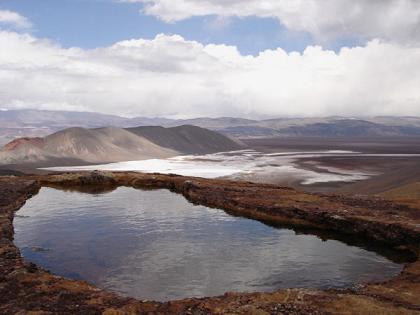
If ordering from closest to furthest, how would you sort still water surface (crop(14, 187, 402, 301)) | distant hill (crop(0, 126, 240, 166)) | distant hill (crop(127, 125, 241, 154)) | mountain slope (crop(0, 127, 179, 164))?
1. still water surface (crop(14, 187, 402, 301))
2. distant hill (crop(0, 126, 240, 166))
3. mountain slope (crop(0, 127, 179, 164))
4. distant hill (crop(127, 125, 241, 154))

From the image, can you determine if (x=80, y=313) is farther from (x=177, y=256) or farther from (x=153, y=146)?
(x=153, y=146)

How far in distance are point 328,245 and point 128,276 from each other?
14021mm

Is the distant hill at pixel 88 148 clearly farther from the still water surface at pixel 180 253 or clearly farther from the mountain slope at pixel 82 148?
the still water surface at pixel 180 253

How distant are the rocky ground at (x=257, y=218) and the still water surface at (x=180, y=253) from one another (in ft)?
6.83

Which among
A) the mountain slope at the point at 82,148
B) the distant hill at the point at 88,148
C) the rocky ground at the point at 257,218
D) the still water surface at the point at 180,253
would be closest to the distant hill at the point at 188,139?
the distant hill at the point at 88,148

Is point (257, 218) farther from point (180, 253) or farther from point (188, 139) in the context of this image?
point (188, 139)

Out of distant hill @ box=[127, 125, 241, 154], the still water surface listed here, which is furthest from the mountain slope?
the still water surface

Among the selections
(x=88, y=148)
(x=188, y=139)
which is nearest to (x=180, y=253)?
(x=88, y=148)

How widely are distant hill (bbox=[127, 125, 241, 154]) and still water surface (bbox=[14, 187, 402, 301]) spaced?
126 meters

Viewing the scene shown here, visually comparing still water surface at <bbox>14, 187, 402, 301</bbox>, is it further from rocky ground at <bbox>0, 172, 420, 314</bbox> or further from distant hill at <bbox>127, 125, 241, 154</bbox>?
distant hill at <bbox>127, 125, 241, 154</bbox>

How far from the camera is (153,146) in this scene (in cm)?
14612

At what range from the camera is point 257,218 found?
3666cm

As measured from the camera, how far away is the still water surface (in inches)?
850

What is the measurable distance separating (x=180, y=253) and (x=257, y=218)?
12.3 m
